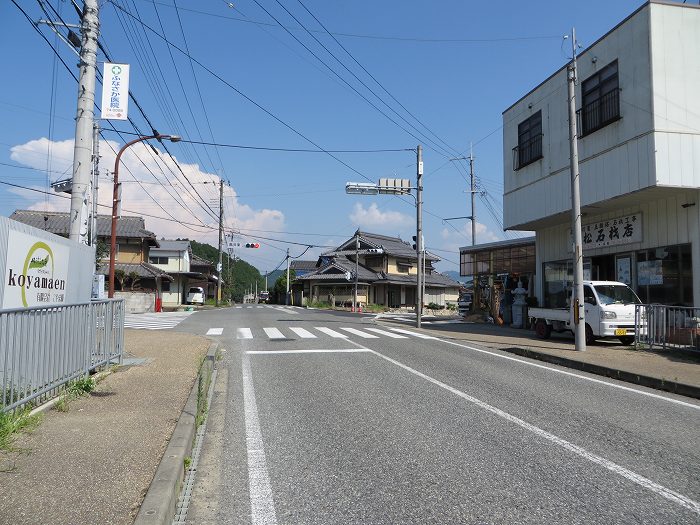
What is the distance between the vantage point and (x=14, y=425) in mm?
4836

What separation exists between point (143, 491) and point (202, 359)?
670 cm

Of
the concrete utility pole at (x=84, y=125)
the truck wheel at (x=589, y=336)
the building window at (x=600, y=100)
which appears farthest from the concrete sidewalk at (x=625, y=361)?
the concrete utility pole at (x=84, y=125)

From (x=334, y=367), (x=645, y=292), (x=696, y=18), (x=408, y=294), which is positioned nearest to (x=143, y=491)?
(x=334, y=367)

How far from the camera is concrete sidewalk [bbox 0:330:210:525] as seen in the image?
3.30 m

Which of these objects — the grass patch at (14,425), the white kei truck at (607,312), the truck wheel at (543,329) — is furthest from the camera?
the truck wheel at (543,329)

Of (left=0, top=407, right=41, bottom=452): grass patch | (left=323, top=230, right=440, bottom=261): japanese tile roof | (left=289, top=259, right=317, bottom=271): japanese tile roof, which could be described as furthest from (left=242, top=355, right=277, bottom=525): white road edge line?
(left=289, top=259, right=317, bottom=271): japanese tile roof

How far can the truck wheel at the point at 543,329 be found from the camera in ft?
53.0

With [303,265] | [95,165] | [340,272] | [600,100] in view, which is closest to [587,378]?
[600,100]

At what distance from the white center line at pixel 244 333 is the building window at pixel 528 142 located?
1167 centimetres

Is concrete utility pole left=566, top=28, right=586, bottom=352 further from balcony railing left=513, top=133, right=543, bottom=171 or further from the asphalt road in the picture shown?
balcony railing left=513, top=133, right=543, bottom=171

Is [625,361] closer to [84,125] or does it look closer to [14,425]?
[14,425]

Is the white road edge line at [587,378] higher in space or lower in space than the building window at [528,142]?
lower

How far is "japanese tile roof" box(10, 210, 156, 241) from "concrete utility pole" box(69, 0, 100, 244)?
119 feet

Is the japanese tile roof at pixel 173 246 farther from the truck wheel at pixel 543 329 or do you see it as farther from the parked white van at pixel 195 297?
the truck wheel at pixel 543 329
